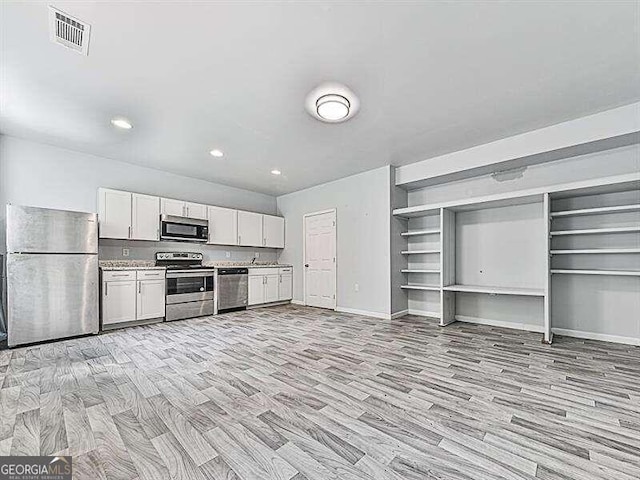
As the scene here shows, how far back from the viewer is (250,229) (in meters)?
6.56

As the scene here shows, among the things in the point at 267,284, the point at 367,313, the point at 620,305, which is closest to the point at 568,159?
the point at 620,305

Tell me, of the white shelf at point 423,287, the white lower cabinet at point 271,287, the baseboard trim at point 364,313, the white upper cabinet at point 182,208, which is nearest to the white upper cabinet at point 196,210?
the white upper cabinet at point 182,208

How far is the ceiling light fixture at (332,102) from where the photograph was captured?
A: 2891 mm

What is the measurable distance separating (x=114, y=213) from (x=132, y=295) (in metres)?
1.35

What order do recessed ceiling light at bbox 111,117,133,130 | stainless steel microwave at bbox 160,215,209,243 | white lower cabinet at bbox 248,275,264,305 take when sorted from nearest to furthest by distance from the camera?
recessed ceiling light at bbox 111,117,133,130 → stainless steel microwave at bbox 160,215,209,243 → white lower cabinet at bbox 248,275,264,305

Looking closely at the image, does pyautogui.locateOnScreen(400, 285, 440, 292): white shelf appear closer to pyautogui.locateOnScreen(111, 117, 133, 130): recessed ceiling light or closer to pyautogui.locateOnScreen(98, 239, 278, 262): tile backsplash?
pyautogui.locateOnScreen(98, 239, 278, 262): tile backsplash

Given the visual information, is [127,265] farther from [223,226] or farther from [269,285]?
[269,285]

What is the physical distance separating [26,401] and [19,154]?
3749 millimetres

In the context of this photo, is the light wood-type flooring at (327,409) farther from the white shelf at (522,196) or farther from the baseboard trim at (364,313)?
the white shelf at (522,196)

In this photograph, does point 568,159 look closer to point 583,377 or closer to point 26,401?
point 583,377

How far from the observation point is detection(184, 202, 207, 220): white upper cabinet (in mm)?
5551

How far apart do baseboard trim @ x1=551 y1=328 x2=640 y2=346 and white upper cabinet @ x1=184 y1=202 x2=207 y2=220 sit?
609 centimetres

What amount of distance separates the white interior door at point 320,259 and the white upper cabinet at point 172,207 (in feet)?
8.48

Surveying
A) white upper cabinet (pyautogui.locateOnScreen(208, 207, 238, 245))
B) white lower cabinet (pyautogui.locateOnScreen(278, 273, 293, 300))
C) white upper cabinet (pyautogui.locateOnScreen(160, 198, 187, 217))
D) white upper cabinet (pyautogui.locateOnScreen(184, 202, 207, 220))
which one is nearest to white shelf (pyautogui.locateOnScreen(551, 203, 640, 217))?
white lower cabinet (pyautogui.locateOnScreen(278, 273, 293, 300))
